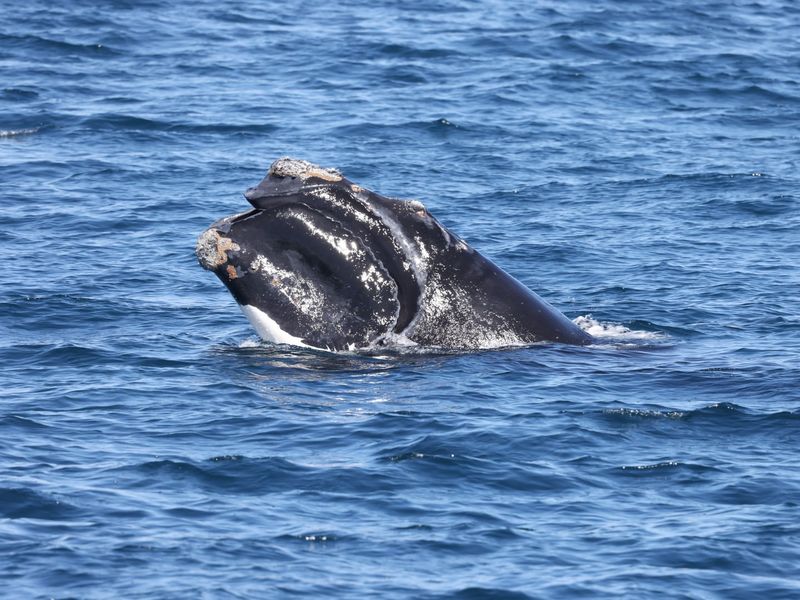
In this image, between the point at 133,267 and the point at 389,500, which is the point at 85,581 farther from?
the point at 133,267

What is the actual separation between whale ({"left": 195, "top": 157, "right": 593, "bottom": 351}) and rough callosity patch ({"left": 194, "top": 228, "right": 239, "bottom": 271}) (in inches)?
0.4

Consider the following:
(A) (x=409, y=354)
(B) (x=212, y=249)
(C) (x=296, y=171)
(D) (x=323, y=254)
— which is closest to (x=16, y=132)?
(B) (x=212, y=249)

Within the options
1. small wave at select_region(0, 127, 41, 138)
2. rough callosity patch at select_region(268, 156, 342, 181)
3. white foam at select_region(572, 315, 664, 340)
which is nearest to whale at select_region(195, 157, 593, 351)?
rough callosity patch at select_region(268, 156, 342, 181)

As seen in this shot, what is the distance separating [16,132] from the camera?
104 ft

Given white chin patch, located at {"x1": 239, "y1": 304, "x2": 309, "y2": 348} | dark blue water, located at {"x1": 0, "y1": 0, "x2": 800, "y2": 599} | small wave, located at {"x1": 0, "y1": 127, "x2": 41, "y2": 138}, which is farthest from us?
small wave, located at {"x1": 0, "y1": 127, "x2": 41, "y2": 138}

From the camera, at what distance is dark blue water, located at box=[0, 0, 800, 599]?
38.2 feet

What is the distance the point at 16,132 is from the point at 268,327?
17424mm

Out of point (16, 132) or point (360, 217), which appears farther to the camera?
point (16, 132)

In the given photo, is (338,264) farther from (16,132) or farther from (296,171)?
(16,132)

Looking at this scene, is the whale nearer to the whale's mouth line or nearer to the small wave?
the whale's mouth line

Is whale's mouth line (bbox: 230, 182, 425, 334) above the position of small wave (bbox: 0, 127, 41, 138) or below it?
above

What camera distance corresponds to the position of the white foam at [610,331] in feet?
60.1

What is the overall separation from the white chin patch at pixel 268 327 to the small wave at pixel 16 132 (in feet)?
56.0

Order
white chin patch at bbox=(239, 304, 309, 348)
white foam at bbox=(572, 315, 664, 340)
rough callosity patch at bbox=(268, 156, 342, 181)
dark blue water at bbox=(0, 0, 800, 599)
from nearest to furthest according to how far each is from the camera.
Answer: dark blue water at bbox=(0, 0, 800, 599) < rough callosity patch at bbox=(268, 156, 342, 181) < white chin patch at bbox=(239, 304, 309, 348) < white foam at bbox=(572, 315, 664, 340)
